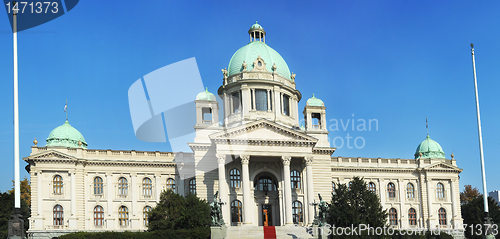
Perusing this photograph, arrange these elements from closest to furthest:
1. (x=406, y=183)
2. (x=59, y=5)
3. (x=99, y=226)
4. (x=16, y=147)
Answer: (x=59, y=5)
(x=16, y=147)
(x=99, y=226)
(x=406, y=183)

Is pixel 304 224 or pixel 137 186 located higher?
pixel 137 186

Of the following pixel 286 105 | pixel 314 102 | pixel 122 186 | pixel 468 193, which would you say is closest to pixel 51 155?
pixel 122 186

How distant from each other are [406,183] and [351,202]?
88.8 feet

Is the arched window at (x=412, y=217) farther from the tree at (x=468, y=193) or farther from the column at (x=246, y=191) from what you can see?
the tree at (x=468, y=193)

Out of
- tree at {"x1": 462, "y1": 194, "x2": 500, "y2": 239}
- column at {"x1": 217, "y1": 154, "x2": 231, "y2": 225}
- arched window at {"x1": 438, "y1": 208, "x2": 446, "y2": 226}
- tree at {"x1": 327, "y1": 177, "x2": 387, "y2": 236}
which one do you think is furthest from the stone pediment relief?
tree at {"x1": 462, "y1": 194, "x2": 500, "y2": 239}

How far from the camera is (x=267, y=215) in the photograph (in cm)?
6072

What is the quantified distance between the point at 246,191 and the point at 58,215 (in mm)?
23289

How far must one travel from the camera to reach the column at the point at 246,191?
5338cm

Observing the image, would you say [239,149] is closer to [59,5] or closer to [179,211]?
[179,211]

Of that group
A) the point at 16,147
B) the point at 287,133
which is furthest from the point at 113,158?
Answer: the point at 16,147

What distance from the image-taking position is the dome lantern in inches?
2854

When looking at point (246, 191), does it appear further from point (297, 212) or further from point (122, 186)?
point (122, 186)

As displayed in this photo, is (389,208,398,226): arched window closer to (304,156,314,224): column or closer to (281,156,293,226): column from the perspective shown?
(304,156,314,224): column

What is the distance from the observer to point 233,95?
6762 centimetres
